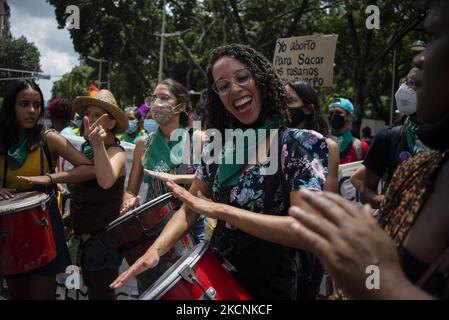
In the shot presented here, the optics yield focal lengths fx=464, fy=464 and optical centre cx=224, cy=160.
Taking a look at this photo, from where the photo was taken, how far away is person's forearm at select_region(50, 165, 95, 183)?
326 centimetres

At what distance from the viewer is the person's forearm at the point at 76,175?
3.26m

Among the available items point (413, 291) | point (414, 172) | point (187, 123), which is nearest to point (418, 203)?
point (414, 172)

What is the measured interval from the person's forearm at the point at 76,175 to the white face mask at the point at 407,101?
7.32 ft

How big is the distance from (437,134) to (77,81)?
225 ft

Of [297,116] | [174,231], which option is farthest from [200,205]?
[297,116]

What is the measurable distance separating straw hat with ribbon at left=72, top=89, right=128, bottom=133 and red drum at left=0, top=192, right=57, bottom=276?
957 millimetres

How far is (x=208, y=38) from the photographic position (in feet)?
76.8

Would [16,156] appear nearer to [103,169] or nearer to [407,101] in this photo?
[103,169]

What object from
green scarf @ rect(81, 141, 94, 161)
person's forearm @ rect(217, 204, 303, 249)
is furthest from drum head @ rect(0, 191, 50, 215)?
person's forearm @ rect(217, 204, 303, 249)

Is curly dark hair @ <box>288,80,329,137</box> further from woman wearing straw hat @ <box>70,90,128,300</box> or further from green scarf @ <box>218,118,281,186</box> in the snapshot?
green scarf @ <box>218,118,281,186</box>

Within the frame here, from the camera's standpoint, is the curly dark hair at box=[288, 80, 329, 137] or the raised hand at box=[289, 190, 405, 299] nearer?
the raised hand at box=[289, 190, 405, 299]

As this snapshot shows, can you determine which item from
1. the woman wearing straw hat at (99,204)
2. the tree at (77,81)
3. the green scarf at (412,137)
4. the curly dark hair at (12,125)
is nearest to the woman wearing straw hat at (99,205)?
the woman wearing straw hat at (99,204)

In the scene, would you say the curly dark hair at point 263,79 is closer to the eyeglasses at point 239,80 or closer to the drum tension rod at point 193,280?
the eyeglasses at point 239,80

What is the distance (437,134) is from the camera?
111cm
